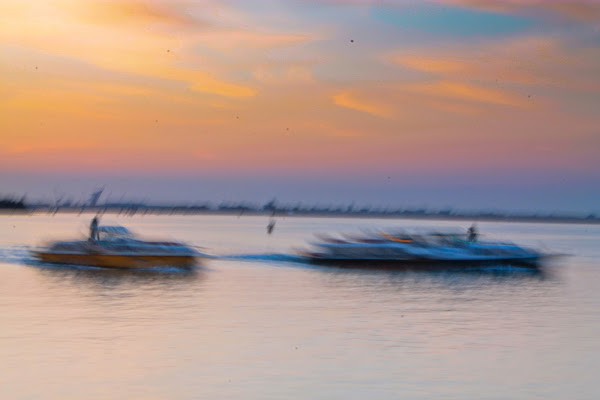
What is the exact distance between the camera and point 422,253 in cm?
4903

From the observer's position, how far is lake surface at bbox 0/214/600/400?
55.4 feet

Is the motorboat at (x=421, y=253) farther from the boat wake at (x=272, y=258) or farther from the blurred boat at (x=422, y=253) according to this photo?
the boat wake at (x=272, y=258)

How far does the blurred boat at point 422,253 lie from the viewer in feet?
156

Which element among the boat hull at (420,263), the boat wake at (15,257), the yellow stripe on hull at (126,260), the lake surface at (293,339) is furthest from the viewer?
the boat wake at (15,257)

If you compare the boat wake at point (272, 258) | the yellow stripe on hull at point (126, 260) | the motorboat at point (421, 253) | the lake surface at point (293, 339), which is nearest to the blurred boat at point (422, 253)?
the motorboat at point (421, 253)

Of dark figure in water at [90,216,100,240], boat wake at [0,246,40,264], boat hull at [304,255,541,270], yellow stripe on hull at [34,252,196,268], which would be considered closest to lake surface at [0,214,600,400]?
yellow stripe on hull at [34,252,196,268]

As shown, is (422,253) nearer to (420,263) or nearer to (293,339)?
(420,263)

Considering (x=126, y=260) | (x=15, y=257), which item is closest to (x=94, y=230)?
(x=126, y=260)

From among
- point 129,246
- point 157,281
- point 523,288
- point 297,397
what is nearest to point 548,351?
point 297,397

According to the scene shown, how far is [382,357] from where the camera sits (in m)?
19.9

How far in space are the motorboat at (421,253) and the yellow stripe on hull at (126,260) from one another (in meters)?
9.31

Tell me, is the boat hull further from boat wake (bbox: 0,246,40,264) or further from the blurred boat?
boat wake (bbox: 0,246,40,264)

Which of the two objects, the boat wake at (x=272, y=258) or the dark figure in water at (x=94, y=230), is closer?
the dark figure in water at (x=94, y=230)

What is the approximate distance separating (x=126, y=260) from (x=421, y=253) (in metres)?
15.6
